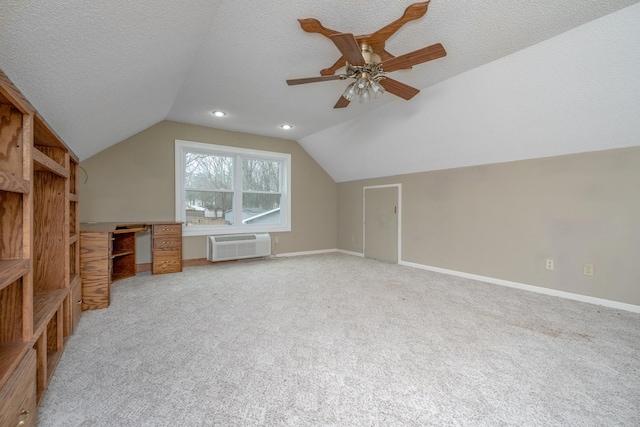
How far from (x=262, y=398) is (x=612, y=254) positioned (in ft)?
11.5

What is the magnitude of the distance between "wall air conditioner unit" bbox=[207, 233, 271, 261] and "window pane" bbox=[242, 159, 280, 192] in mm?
988

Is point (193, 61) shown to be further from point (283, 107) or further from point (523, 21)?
point (523, 21)

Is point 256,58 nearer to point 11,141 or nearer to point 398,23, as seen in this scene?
point 398,23

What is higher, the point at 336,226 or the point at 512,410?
the point at 336,226

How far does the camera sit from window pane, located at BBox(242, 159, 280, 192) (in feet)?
16.7

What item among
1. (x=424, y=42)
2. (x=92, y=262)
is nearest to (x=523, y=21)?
(x=424, y=42)

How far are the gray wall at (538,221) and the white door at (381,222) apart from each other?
1.00ft

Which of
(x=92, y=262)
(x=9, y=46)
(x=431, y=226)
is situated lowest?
(x=92, y=262)

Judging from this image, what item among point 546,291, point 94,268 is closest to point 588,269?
point 546,291

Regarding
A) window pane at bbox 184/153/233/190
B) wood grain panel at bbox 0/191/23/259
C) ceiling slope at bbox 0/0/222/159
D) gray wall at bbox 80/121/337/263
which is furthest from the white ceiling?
window pane at bbox 184/153/233/190

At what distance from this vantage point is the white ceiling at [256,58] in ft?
4.38

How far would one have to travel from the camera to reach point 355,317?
2395mm

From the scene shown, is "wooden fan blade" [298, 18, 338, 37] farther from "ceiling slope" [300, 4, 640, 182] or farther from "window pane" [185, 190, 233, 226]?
"window pane" [185, 190, 233, 226]

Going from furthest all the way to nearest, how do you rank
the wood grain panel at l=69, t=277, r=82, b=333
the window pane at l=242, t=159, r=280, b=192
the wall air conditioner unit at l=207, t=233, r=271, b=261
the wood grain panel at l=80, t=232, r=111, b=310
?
the window pane at l=242, t=159, r=280, b=192 < the wall air conditioner unit at l=207, t=233, r=271, b=261 < the wood grain panel at l=80, t=232, r=111, b=310 < the wood grain panel at l=69, t=277, r=82, b=333
